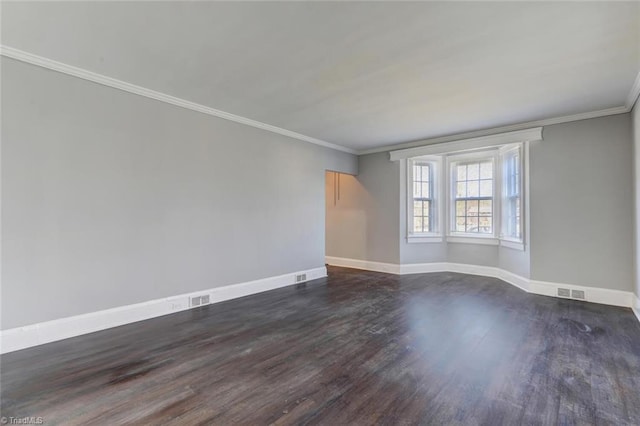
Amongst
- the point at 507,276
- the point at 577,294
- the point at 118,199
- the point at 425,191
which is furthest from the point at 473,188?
the point at 118,199

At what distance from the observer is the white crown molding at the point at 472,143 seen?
16.0 feet

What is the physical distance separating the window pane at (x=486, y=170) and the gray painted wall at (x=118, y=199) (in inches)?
163

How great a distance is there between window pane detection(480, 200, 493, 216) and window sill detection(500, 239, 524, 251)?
0.65m

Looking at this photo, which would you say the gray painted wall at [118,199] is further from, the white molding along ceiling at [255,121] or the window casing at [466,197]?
the window casing at [466,197]

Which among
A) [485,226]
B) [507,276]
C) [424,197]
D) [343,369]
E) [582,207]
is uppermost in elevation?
[424,197]

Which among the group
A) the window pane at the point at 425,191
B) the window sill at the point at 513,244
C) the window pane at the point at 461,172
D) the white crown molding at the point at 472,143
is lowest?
the window sill at the point at 513,244

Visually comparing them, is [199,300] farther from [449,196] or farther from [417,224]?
[449,196]

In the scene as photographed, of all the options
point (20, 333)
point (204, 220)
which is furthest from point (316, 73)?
point (20, 333)

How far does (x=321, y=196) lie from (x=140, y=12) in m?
4.25

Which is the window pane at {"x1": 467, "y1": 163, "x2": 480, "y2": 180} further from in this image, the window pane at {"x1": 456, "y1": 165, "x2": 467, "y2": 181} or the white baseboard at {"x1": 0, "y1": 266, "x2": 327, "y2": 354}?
the white baseboard at {"x1": 0, "y1": 266, "x2": 327, "y2": 354}

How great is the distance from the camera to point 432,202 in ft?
21.9

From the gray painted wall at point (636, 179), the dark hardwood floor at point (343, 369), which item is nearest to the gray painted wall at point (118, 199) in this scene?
the dark hardwood floor at point (343, 369)

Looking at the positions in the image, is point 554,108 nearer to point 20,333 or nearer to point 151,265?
point 151,265

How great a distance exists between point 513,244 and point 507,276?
2.04 ft
